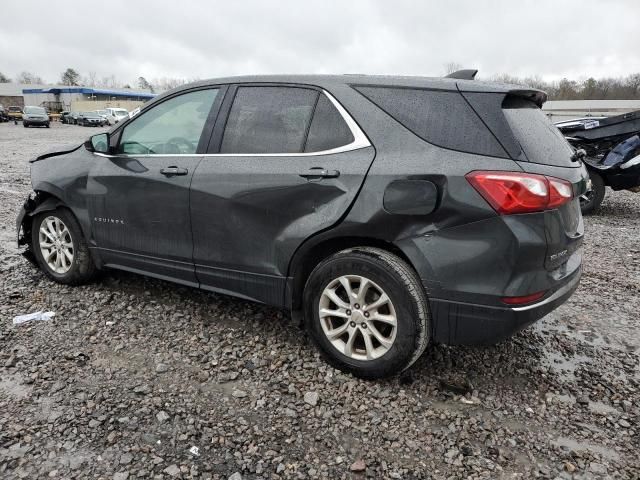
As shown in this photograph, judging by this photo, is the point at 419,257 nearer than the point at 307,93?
Yes

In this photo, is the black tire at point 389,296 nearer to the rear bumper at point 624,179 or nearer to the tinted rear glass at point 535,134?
the tinted rear glass at point 535,134

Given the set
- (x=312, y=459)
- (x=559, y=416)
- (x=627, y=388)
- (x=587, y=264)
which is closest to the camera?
(x=312, y=459)

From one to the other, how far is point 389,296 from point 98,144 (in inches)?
105

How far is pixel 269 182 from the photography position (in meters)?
3.00

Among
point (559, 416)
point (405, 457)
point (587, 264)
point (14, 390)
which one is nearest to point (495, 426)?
point (559, 416)

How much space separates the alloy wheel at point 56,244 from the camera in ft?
13.8

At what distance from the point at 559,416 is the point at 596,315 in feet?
5.44

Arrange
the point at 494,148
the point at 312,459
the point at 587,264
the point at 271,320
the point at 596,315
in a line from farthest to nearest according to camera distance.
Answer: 1. the point at 587,264
2. the point at 596,315
3. the point at 271,320
4. the point at 494,148
5. the point at 312,459

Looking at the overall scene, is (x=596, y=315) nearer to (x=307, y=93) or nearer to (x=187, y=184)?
(x=307, y=93)

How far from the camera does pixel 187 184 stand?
10.9ft

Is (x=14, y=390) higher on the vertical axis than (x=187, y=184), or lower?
lower

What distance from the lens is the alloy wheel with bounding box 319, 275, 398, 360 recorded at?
2.78 m

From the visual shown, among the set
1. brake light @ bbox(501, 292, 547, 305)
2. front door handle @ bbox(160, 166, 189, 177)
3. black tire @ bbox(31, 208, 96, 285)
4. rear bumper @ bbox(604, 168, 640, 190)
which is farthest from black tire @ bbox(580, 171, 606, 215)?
black tire @ bbox(31, 208, 96, 285)

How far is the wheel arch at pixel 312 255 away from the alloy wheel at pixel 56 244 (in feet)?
7.25
